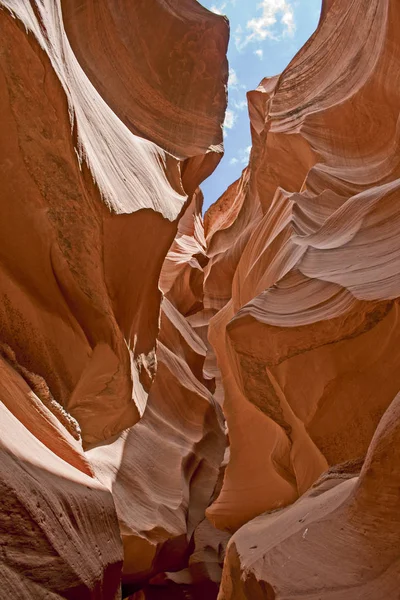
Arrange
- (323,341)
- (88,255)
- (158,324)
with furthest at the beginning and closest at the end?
(158,324) → (323,341) → (88,255)

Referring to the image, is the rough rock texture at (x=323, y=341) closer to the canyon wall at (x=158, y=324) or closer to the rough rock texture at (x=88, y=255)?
the canyon wall at (x=158, y=324)

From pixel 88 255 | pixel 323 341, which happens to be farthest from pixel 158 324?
pixel 323 341

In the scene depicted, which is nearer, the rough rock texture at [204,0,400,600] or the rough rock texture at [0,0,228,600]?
the rough rock texture at [0,0,228,600]

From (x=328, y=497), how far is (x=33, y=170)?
109 inches

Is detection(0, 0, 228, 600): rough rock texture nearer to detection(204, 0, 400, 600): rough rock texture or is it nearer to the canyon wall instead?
the canyon wall

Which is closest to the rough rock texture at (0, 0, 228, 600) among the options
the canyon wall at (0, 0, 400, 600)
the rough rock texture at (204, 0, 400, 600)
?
the canyon wall at (0, 0, 400, 600)

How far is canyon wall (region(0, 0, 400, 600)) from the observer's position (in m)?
2.92

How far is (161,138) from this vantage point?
234 inches

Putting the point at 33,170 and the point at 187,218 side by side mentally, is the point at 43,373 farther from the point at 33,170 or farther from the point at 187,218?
the point at 187,218

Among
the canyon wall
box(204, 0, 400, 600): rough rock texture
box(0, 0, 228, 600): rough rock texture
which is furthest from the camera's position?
box(204, 0, 400, 600): rough rock texture

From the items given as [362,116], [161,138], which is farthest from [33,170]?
[362,116]

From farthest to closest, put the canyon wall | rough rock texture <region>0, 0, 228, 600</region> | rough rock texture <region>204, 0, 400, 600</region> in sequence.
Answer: rough rock texture <region>204, 0, 400, 600</region>
the canyon wall
rough rock texture <region>0, 0, 228, 600</region>

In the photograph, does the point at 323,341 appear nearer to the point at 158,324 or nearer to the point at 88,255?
the point at 158,324

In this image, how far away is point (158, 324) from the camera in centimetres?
554
